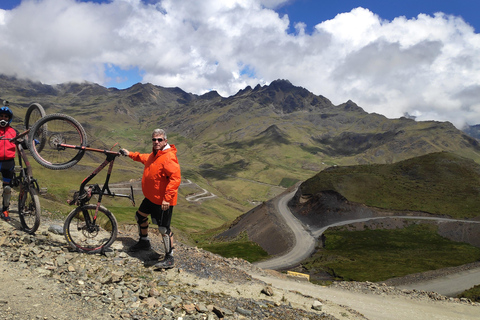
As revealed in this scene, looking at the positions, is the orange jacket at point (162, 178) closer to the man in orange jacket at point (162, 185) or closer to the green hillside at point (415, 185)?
the man in orange jacket at point (162, 185)

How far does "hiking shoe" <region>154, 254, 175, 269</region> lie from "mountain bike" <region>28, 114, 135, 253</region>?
6.78 ft

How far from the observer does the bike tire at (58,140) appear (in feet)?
33.8

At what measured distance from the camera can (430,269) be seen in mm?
58000

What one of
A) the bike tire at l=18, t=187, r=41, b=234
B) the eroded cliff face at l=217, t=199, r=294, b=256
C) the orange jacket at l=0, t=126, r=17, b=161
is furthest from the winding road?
the orange jacket at l=0, t=126, r=17, b=161

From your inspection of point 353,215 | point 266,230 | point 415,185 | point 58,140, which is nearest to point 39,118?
point 58,140

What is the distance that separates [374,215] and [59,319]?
101456 mm

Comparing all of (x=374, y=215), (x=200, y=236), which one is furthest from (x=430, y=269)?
(x=200, y=236)

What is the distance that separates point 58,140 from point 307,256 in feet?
234

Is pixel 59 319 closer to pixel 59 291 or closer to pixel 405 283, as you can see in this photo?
pixel 59 291

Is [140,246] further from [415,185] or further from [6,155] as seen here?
[415,185]

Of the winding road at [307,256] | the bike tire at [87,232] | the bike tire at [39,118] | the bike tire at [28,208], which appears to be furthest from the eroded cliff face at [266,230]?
the bike tire at [39,118]

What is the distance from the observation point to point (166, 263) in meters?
10.7

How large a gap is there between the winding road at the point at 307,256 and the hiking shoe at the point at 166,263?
5215 centimetres

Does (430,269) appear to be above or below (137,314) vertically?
below
